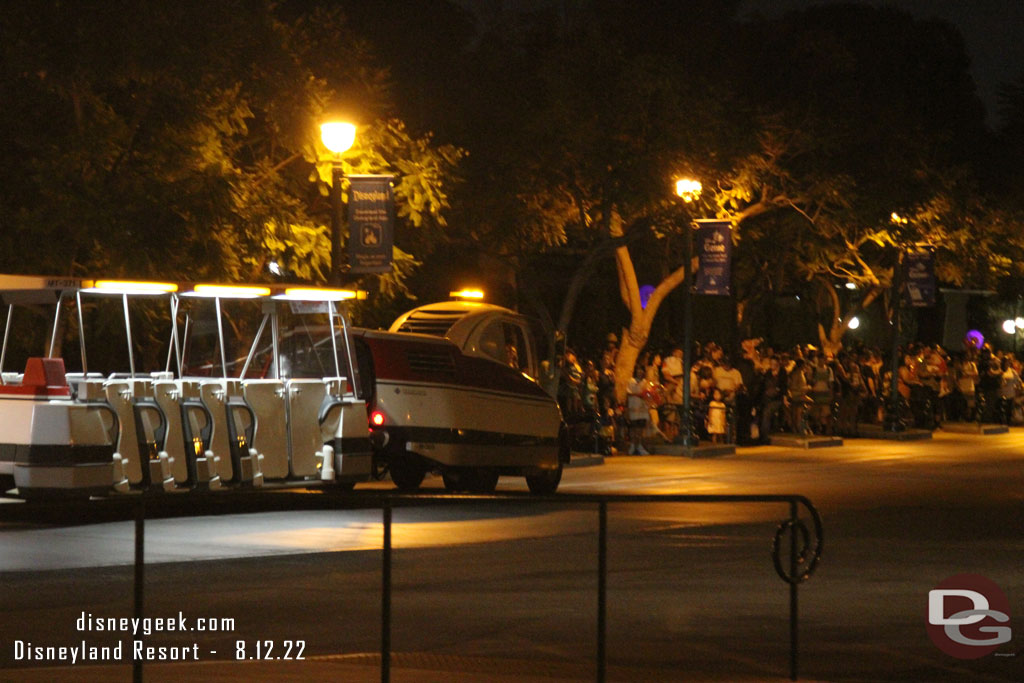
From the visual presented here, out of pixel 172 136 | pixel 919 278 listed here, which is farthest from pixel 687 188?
pixel 919 278

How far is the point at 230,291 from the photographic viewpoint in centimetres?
1739

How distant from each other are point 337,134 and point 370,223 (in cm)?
141

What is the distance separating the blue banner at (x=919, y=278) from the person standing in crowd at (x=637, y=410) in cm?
1081

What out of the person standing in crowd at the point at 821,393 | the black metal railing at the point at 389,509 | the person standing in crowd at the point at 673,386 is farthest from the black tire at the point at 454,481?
the person standing in crowd at the point at 821,393

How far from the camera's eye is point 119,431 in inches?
629

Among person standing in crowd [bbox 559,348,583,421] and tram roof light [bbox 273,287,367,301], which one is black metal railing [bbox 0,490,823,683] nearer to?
tram roof light [bbox 273,287,367,301]

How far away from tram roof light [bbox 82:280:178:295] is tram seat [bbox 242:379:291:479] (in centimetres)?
148

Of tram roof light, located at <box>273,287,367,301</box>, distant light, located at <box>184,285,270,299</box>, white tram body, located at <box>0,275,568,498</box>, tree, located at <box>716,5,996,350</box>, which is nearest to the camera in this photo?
white tram body, located at <box>0,275,568,498</box>

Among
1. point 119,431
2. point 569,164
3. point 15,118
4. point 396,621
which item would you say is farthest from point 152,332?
point 396,621

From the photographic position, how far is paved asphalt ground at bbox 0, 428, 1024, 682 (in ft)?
30.2

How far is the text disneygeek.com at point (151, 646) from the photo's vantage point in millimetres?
9055

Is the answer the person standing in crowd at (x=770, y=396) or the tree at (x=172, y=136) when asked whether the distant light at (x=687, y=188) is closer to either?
the person standing in crowd at (x=770, y=396)

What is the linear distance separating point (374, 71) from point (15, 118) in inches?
255

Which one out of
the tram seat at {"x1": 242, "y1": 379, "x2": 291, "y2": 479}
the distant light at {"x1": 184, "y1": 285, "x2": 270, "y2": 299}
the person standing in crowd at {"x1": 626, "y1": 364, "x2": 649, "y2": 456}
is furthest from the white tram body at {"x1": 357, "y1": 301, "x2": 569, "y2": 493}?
the person standing in crowd at {"x1": 626, "y1": 364, "x2": 649, "y2": 456}
